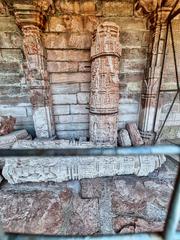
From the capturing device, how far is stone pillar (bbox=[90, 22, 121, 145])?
197 centimetres

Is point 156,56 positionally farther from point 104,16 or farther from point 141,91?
point 104,16

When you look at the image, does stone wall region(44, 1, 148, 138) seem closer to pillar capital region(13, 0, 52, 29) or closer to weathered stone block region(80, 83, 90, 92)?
weathered stone block region(80, 83, 90, 92)

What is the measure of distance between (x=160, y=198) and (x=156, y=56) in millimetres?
2297

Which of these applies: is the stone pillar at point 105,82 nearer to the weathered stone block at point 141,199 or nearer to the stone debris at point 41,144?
the stone debris at point 41,144

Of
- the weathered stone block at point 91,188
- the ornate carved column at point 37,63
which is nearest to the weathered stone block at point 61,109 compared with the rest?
the ornate carved column at point 37,63

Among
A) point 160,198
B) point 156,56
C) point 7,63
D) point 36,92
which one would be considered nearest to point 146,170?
point 160,198

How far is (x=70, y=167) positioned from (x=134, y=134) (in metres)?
1.39

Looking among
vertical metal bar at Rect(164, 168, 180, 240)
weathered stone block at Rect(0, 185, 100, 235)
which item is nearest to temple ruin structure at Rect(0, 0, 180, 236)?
weathered stone block at Rect(0, 185, 100, 235)

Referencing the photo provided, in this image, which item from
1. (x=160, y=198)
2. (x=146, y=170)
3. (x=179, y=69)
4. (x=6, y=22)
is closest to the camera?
(x=160, y=198)

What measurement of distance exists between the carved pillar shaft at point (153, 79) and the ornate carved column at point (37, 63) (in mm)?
1834

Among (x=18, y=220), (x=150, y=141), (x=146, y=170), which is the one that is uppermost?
(x=150, y=141)

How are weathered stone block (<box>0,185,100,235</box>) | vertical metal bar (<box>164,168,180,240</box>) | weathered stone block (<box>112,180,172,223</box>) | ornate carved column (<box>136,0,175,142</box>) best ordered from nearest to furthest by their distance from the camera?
vertical metal bar (<box>164,168,180,240</box>), weathered stone block (<box>0,185,100,235</box>), weathered stone block (<box>112,180,172,223</box>), ornate carved column (<box>136,0,175,142</box>)

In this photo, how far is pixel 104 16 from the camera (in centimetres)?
238

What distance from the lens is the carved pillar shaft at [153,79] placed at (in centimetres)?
236
